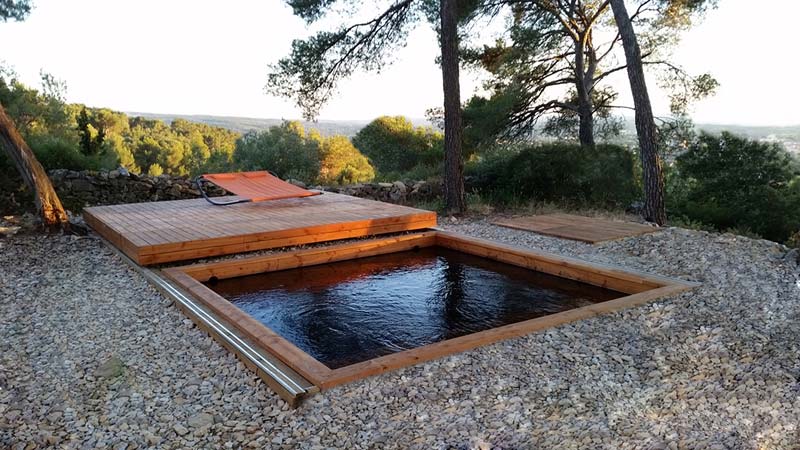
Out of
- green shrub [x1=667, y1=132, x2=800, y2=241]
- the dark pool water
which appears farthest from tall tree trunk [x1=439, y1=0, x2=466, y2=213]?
green shrub [x1=667, y1=132, x2=800, y2=241]

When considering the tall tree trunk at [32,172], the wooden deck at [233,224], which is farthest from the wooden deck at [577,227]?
the tall tree trunk at [32,172]

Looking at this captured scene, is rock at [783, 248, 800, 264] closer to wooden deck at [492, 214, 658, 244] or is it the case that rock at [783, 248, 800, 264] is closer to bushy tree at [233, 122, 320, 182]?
wooden deck at [492, 214, 658, 244]

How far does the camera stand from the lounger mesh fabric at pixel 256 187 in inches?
251

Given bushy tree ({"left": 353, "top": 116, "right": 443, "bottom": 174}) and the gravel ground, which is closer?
the gravel ground

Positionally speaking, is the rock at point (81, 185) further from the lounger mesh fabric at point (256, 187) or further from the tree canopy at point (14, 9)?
the tree canopy at point (14, 9)

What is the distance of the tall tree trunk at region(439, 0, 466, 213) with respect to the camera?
7.06m

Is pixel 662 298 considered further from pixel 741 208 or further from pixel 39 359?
pixel 741 208

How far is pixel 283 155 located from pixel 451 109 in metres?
4.69

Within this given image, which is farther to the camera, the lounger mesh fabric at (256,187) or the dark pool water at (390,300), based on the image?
the lounger mesh fabric at (256,187)

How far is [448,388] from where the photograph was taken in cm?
234

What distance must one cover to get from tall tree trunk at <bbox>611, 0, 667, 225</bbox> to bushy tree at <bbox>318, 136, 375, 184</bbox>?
7025mm

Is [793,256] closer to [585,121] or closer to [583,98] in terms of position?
[585,121]

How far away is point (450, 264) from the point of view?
526 cm

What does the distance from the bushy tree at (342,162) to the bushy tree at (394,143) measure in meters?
0.40
